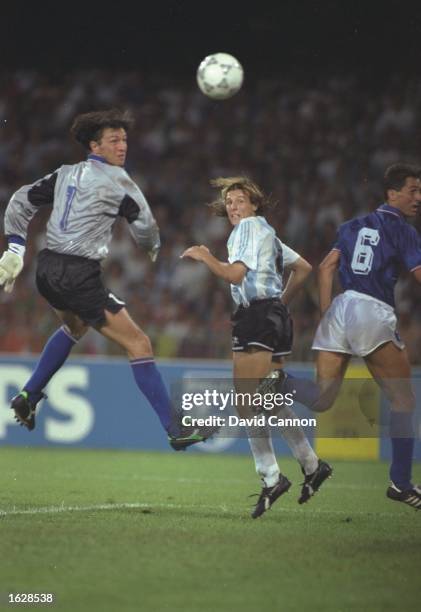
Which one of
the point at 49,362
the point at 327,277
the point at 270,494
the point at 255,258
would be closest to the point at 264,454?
the point at 270,494

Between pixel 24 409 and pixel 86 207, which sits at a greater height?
pixel 86 207

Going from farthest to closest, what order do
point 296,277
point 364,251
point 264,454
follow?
point 296,277 < point 364,251 < point 264,454

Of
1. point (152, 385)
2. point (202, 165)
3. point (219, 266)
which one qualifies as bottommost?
point (152, 385)

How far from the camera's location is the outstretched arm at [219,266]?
631cm

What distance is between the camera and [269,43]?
57.5 feet

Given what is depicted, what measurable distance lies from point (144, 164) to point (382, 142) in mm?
3464

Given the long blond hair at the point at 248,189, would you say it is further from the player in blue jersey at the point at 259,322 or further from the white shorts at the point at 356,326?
the white shorts at the point at 356,326

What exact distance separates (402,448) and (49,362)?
88.7 inches

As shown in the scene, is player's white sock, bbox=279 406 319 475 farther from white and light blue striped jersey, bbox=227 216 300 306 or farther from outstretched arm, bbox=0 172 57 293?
outstretched arm, bbox=0 172 57 293

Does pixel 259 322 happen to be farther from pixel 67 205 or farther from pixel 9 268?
pixel 9 268

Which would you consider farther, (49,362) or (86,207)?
(49,362)

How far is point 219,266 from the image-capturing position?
250 inches

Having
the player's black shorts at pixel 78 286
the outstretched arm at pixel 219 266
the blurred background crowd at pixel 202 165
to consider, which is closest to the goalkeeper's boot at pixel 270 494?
the outstretched arm at pixel 219 266

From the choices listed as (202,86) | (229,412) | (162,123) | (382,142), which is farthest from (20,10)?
(229,412)
